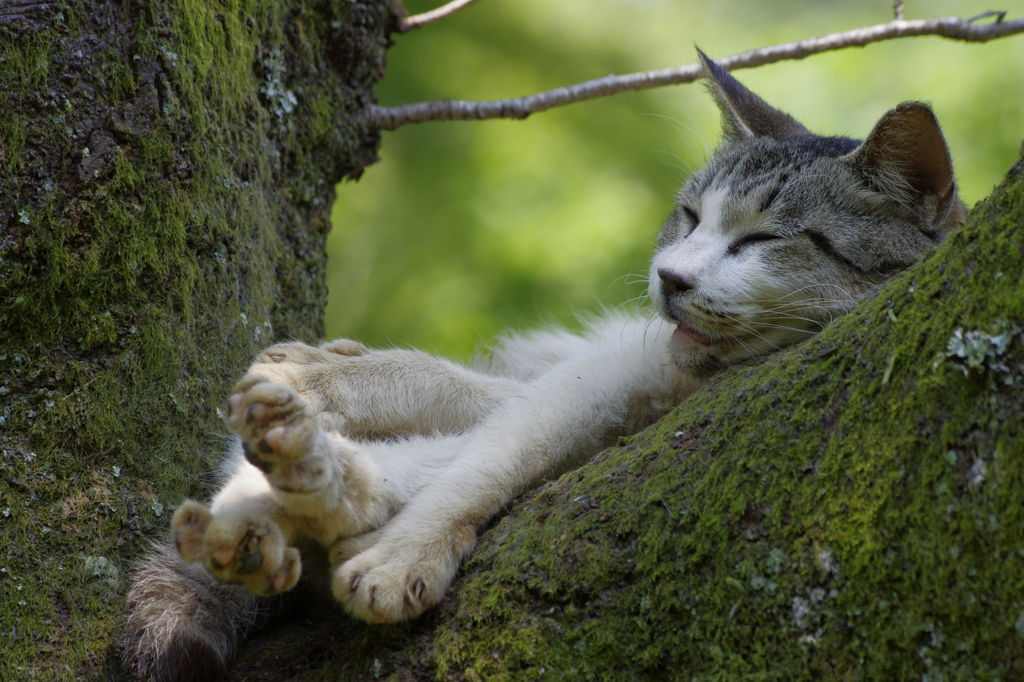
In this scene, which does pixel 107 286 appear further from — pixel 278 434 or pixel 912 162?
pixel 912 162

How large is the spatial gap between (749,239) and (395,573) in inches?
50.7

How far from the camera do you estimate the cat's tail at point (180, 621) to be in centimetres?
173

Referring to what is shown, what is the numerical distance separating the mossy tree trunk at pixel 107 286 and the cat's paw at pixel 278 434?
43cm

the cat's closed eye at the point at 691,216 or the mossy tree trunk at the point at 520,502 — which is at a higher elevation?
the cat's closed eye at the point at 691,216

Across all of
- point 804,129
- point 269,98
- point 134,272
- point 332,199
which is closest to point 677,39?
point 804,129

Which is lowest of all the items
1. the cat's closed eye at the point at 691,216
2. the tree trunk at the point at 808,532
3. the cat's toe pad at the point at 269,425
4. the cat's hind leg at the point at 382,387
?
the cat's hind leg at the point at 382,387

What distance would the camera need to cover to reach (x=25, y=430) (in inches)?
66.6

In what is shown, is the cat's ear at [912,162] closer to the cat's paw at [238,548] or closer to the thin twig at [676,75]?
the thin twig at [676,75]

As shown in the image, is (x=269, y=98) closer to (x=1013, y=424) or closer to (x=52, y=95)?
(x=52, y=95)

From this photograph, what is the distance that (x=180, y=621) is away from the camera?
1.79 metres

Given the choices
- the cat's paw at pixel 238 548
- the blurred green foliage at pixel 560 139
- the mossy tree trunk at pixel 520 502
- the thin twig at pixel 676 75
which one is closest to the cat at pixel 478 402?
the cat's paw at pixel 238 548

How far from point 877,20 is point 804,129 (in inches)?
75.9

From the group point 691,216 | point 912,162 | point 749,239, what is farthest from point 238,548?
point 912,162

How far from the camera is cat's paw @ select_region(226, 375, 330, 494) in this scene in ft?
5.09
